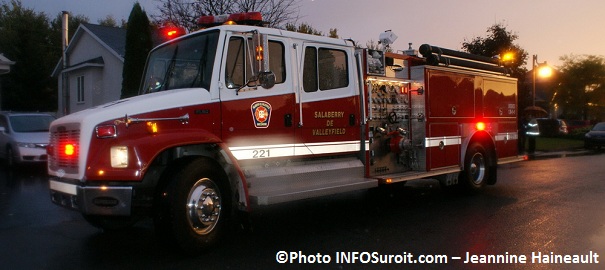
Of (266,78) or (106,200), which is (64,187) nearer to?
(106,200)

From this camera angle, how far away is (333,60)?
24.9ft

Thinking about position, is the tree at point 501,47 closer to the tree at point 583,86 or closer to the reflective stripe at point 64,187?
the reflective stripe at point 64,187

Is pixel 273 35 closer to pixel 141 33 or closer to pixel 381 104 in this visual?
pixel 381 104

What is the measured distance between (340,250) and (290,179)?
1135 mm

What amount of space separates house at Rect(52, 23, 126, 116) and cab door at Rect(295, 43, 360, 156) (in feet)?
60.9

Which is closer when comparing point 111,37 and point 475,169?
point 475,169

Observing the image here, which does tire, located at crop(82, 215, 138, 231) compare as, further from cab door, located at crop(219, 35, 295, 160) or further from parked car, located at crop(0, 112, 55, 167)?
parked car, located at crop(0, 112, 55, 167)

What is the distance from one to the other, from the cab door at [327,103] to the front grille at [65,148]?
2640mm

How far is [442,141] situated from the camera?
9281mm

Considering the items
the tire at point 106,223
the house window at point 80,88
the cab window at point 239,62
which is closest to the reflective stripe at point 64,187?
the tire at point 106,223

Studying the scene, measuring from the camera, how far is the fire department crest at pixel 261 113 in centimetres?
645

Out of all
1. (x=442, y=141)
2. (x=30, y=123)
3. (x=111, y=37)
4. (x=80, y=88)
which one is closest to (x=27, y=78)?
(x=80, y=88)

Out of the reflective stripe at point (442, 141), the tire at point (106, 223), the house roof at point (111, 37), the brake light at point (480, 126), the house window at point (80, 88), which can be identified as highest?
the house roof at point (111, 37)

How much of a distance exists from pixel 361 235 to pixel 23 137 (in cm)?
1114
